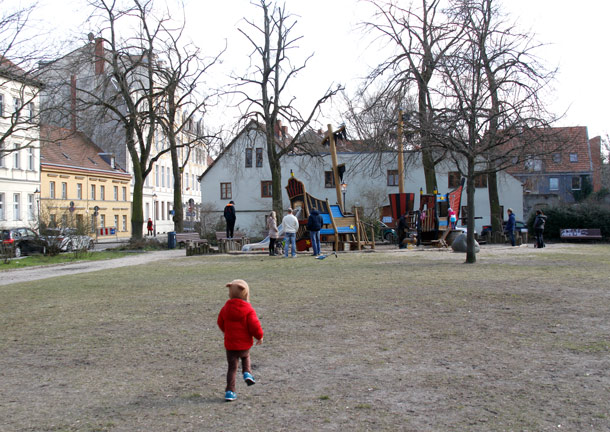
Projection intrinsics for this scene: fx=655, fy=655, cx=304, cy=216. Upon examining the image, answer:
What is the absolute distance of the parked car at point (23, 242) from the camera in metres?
26.7

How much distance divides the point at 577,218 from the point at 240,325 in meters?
34.9

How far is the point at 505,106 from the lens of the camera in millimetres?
21047

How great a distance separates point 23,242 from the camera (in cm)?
3200

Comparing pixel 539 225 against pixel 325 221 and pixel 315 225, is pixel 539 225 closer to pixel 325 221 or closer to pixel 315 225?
pixel 325 221

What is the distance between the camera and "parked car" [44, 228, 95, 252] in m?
25.8

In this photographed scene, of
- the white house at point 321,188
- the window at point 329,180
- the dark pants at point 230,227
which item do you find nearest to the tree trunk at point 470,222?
the dark pants at point 230,227

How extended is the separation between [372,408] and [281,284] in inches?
357

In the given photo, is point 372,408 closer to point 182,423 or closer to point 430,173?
point 182,423

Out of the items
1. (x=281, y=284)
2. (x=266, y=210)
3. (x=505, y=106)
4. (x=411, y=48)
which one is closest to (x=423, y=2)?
(x=411, y=48)

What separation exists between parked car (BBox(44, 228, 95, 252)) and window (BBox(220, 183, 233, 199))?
107 feet

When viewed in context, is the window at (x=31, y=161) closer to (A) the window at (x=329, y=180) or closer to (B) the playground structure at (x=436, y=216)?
(A) the window at (x=329, y=180)

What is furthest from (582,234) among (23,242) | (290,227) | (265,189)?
(265,189)

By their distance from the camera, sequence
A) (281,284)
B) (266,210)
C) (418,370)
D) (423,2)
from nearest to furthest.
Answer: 1. (418,370)
2. (281,284)
3. (423,2)
4. (266,210)

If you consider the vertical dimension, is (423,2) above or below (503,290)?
above
